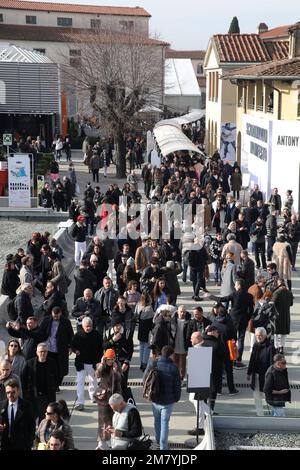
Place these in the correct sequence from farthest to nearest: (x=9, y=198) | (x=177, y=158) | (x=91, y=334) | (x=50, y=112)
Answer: (x=50, y=112)
(x=177, y=158)
(x=9, y=198)
(x=91, y=334)

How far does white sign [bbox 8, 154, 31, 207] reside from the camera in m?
24.0

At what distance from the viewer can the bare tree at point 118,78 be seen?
34312 mm

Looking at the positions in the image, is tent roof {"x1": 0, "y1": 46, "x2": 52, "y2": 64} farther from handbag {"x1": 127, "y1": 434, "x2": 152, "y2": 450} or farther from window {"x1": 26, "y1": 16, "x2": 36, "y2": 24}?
window {"x1": 26, "y1": 16, "x2": 36, "y2": 24}

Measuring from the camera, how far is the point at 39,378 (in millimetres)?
9172

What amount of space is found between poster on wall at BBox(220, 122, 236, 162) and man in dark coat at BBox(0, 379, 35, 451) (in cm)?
2881

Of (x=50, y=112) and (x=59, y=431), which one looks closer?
(x=59, y=431)

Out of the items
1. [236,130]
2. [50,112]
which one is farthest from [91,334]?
[50,112]

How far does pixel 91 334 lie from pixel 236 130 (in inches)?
1092

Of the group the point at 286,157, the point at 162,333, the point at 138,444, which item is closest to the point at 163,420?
the point at 138,444

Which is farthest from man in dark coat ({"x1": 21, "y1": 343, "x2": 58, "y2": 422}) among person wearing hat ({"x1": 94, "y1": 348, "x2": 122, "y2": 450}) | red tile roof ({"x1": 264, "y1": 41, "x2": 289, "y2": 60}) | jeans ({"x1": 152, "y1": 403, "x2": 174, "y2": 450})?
red tile roof ({"x1": 264, "y1": 41, "x2": 289, "y2": 60})

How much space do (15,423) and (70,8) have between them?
254 ft

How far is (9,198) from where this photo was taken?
80.9 feet

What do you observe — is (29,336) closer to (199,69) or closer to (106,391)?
(106,391)
